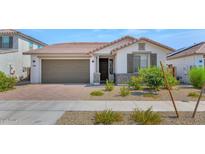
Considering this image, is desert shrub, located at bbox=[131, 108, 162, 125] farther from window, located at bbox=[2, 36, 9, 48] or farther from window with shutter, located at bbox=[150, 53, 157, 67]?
window, located at bbox=[2, 36, 9, 48]

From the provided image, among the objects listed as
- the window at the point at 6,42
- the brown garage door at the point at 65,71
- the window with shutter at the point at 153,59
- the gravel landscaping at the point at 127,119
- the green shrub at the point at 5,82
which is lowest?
the gravel landscaping at the point at 127,119

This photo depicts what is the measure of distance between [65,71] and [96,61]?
3532 millimetres

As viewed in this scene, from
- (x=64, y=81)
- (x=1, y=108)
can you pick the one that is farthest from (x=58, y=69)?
(x=1, y=108)

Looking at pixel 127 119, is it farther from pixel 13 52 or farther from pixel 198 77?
pixel 13 52

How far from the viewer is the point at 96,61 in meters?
20.0

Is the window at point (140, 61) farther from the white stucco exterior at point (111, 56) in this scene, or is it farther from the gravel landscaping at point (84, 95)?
the gravel landscaping at point (84, 95)

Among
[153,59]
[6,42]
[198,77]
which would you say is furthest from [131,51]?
[6,42]

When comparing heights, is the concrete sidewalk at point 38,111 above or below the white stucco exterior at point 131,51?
below

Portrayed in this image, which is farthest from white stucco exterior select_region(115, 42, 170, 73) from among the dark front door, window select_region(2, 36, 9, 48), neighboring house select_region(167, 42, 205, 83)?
window select_region(2, 36, 9, 48)

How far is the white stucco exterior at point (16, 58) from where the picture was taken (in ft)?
69.7

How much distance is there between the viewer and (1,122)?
260 inches

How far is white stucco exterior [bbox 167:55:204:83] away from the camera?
18156mm

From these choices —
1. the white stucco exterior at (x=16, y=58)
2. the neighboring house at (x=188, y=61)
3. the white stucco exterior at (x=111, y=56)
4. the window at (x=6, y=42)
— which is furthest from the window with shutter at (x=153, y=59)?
the window at (x=6, y=42)

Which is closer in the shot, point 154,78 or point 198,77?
point 154,78
